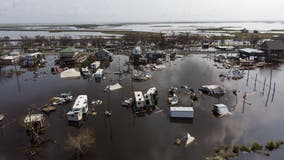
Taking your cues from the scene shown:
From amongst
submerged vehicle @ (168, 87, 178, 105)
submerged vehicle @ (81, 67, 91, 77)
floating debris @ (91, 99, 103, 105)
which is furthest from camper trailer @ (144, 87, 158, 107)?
submerged vehicle @ (81, 67, 91, 77)

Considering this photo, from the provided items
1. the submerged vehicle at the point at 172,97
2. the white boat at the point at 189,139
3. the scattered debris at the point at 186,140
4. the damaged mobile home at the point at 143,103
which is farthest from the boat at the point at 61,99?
the white boat at the point at 189,139

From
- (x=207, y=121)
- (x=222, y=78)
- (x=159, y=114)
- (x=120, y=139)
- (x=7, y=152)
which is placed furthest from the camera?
(x=222, y=78)

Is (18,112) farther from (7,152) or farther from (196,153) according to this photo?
(196,153)

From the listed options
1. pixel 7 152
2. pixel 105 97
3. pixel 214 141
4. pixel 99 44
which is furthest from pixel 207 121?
pixel 99 44

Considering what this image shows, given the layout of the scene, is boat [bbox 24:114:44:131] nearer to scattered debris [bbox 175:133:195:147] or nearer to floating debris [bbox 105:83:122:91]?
floating debris [bbox 105:83:122:91]

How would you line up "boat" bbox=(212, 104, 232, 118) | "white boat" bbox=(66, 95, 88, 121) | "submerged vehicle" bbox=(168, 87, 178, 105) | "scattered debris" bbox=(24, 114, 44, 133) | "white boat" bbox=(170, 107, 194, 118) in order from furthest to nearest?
"submerged vehicle" bbox=(168, 87, 178, 105), "boat" bbox=(212, 104, 232, 118), "white boat" bbox=(170, 107, 194, 118), "white boat" bbox=(66, 95, 88, 121), "scattered debris" bbox=(24, 114, 44, 133)

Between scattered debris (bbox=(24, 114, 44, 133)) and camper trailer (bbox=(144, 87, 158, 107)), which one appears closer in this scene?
scattered debris (bbox=(24, 114, 44, 133))

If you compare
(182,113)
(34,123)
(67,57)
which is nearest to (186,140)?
(182,113)

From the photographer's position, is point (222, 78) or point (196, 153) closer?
point (196, 153)
